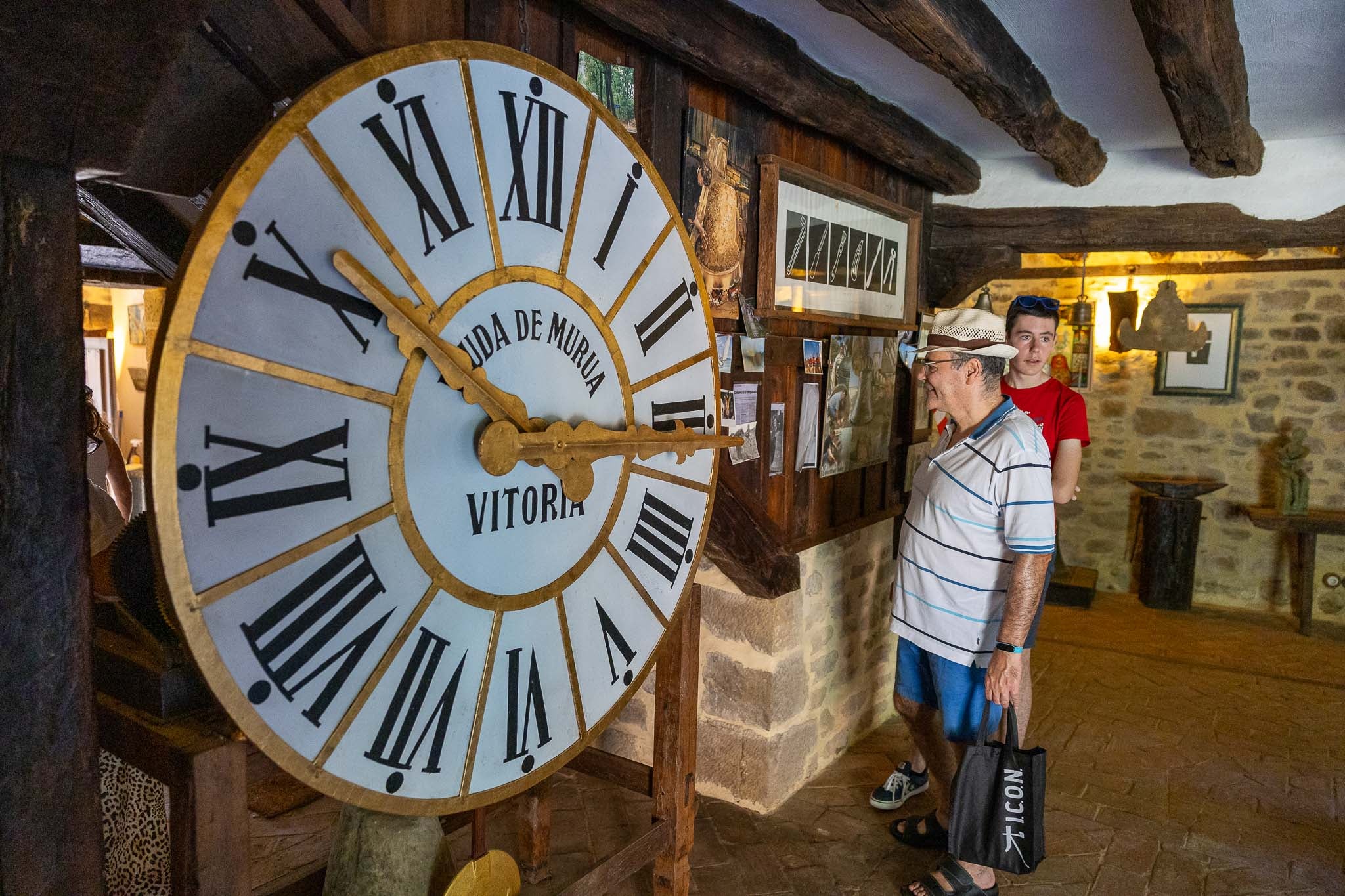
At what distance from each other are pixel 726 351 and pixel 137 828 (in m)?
1.83

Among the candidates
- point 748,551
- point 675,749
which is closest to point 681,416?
point 675,749

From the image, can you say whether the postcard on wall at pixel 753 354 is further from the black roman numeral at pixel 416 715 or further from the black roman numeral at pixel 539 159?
the black roman numeral at pixel 416 715

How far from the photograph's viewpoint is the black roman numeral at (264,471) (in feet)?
3.19

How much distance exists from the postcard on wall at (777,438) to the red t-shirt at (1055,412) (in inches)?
37.8

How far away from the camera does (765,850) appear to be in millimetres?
2846

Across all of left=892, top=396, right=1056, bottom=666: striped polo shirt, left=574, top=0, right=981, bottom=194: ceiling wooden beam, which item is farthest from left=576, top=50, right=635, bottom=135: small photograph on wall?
left=892, top=396, right=1056, bottom=666: striped polo shirt

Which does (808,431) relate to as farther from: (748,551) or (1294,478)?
(1294,478)

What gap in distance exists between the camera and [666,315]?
168 centimetres

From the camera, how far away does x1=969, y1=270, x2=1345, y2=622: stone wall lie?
614 centimetres

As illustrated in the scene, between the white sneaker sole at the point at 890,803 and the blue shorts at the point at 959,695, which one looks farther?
the white sneaker sole at the point at 890,803

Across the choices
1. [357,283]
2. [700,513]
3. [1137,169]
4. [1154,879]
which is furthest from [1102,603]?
[357,283]

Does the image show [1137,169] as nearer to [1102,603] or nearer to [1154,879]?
[1154,879]

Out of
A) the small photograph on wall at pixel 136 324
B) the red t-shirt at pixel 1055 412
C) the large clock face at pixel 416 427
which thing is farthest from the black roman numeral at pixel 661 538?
the small photograph on wall at pixel 136 324

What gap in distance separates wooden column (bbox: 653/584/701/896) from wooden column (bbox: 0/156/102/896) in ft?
4.07
